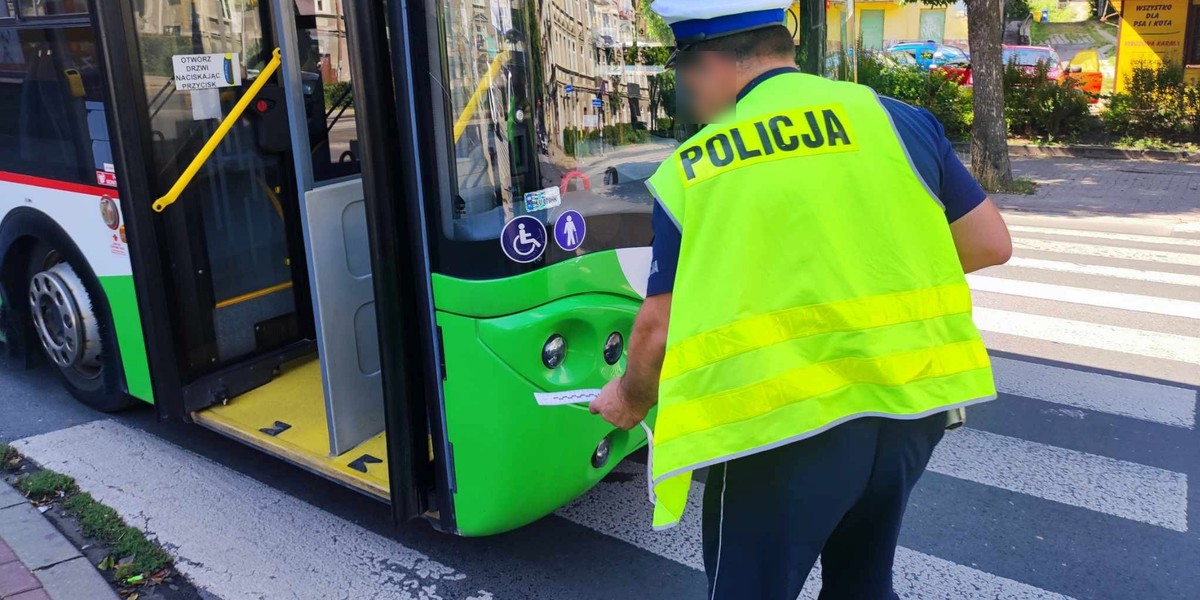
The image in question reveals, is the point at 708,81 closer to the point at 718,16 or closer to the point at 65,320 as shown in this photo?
the point at 718,16

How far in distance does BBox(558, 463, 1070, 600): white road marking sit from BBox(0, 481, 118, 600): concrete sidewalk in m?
1.84

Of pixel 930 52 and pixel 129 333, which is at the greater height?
pixel 930 52

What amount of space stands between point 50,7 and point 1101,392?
5.80 m

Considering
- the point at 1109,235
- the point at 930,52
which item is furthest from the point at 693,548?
the point at 930,52

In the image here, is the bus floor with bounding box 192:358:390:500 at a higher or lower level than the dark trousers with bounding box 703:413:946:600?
lower

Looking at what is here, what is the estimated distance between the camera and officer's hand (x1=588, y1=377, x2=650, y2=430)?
2.18 m

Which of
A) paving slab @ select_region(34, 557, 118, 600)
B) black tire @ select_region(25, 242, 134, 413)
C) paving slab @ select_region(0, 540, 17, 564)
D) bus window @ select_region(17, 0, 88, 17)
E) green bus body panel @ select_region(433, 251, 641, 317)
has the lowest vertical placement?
paving slab @ select_region(34, 557, 118, 600)

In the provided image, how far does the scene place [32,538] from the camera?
385 centimetres

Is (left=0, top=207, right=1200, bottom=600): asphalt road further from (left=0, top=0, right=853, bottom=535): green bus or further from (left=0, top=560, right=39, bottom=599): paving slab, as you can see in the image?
(left=0, top=560, right=39, bottom=599): paving slab

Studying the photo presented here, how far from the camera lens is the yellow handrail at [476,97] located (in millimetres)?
2936

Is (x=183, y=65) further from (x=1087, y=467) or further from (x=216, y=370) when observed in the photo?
(x=1087, y=467)

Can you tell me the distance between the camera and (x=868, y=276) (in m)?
1.88

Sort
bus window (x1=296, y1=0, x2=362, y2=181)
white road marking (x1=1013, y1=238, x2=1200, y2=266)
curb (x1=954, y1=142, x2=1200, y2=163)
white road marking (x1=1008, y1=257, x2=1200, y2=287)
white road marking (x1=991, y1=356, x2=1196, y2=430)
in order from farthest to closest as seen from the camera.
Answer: curb (x1=954, y1=142, x2=1200, y2=163) → white road marking (x1=1013, y1=238, x2=1200, y2=266) → white road marking (x1=1008, y1=257, x2=1200, y2=287) → white road marking (x1=991, y1=356, x2=1196, y2=430) → bus window (x1=296, y1=0, x2=362, y2=181)

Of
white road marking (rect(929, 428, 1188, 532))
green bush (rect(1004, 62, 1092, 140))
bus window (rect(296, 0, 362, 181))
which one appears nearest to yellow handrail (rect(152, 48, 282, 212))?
bus window (rect(296, 0, 362, 181))
